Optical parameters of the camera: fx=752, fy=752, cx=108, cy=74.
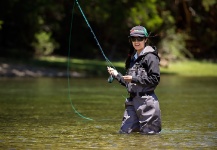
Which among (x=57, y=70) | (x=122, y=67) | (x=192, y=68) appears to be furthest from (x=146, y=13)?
(x=192, y=68)

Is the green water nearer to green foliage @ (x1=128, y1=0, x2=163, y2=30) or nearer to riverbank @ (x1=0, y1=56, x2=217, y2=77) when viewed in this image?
riverbank @ (x1=0, y1=56, x2=217, y2=77)

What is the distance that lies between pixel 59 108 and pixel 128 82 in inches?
212

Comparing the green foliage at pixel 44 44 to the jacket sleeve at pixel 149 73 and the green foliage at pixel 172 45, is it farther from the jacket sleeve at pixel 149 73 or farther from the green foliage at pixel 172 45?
the jacket sleeve at pixel 149 73

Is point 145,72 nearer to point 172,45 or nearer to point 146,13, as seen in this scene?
point 146,13

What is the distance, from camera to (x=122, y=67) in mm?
36094

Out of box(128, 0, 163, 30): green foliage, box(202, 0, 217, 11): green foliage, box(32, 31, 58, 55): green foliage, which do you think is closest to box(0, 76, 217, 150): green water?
box(128, 0, 163, 30): green foliage

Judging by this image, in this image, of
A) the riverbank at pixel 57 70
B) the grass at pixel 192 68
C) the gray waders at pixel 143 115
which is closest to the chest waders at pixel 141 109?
the gray waders at pixel 143 115

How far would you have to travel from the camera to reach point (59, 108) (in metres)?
16.0

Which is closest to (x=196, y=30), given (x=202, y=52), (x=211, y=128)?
(x=202, y=52)

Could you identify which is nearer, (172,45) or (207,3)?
(207,3)

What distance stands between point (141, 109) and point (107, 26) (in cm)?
3148

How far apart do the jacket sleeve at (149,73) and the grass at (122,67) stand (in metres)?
21.7

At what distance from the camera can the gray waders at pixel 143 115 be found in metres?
10.7

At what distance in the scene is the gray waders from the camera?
1067cm
